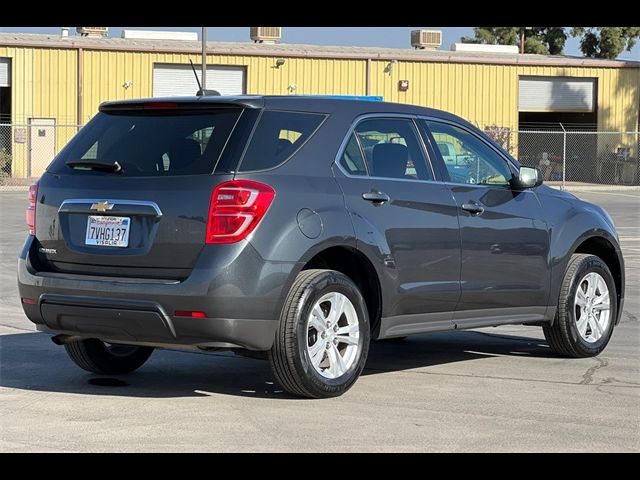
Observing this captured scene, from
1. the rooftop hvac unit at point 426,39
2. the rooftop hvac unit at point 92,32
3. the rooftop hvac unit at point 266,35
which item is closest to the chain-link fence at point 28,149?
the rooftop hvac unit at point 92,32

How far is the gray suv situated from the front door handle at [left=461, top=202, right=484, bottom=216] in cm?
3

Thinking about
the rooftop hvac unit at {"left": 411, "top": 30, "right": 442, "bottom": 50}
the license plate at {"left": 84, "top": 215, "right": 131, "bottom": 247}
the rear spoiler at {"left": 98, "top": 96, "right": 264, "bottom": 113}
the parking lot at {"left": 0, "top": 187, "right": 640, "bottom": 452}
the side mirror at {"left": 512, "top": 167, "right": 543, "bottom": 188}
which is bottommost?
the parking lot at {"left": 0, "top": 187, "right": 640, "bottom": 452}

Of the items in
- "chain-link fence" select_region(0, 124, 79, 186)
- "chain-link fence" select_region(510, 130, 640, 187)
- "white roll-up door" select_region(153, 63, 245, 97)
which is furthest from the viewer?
"chain-link fence" select_region(510, 130, 640, 187)

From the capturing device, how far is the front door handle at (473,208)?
866cm

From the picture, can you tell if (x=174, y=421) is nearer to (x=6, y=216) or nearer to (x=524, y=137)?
(x=6, y=216)

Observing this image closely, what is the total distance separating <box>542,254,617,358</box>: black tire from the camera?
9.39 metres

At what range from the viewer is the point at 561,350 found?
9.58 m

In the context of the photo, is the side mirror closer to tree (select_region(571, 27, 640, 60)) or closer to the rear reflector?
the rear reflector

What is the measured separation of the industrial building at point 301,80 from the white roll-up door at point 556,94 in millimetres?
40

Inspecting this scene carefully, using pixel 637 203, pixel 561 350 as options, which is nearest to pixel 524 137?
pixel 637 203

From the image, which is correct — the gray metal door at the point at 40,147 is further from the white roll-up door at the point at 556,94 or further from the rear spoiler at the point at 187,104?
the rear spoiler at the point at 187,104

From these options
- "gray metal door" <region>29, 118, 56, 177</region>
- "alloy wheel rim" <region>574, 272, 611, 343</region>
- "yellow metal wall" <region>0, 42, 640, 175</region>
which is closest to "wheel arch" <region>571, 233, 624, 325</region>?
"alloy wheel rim" <region>574, 272, 611, 343</region>

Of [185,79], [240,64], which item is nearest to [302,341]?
[185,79]
